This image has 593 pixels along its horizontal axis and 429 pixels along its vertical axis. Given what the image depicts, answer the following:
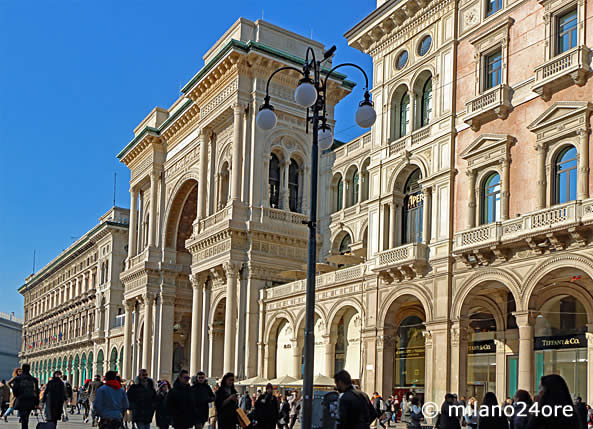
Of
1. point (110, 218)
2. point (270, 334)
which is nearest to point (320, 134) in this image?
point (270, 334)

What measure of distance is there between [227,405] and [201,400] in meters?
0.49

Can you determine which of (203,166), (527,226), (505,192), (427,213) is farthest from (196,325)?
(527,226)

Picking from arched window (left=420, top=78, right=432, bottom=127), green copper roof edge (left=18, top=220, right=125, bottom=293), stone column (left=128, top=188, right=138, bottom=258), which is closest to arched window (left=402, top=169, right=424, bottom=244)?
arched window (left=420, top=78, right=432, bottom=127)

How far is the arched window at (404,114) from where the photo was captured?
102 ft

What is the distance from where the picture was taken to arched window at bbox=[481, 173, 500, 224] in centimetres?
2568

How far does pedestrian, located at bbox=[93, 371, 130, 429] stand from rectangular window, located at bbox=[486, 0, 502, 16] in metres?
19.3

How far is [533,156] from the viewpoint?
2425 cm

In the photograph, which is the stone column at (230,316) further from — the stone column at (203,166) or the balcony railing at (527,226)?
the balcony railing at (527,226)

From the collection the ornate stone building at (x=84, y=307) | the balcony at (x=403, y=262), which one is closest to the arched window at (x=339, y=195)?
the balcony at (x=403, y=262)

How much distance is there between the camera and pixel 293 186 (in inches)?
1727

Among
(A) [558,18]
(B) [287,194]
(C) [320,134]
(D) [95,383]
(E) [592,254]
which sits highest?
(A) [558,18]

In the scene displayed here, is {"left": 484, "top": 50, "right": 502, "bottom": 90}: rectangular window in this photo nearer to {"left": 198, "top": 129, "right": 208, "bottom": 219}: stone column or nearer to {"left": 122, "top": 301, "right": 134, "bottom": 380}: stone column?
{"left": 198, "top": 129, "right": 208, "bottom": 219}: stone column

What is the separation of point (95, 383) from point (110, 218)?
182 ft

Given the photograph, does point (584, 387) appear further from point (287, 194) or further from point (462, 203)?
point (287, 194)
